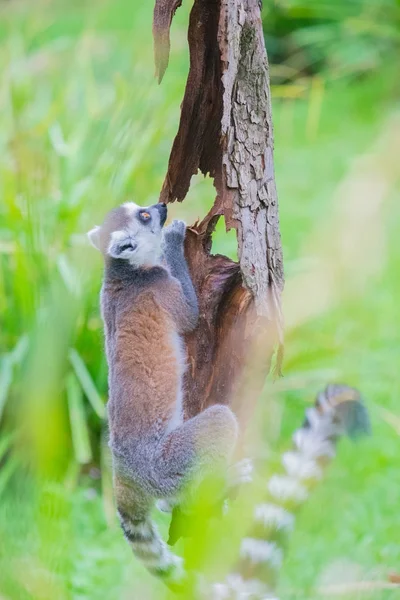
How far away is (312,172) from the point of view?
21.0 ft

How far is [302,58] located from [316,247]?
276 inches

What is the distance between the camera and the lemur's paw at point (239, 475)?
1860 millimetres

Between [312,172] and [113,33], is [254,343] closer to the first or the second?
[312,172]

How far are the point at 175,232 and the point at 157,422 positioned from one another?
452 mm

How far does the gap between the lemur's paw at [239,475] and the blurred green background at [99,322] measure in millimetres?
338

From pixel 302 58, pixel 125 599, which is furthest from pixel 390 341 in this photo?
pixel 302 58

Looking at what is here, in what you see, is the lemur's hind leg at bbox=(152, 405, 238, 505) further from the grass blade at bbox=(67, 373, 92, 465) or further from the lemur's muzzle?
the grass blade at bbox=(67, 373, 92, 465)

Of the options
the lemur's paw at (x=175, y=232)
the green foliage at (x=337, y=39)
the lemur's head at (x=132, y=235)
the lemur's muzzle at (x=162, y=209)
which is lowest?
the lemur's paw at (x=175, y=232)

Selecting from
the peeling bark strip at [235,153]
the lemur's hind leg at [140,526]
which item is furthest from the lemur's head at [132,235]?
the lemur's hind leg at [140,526]

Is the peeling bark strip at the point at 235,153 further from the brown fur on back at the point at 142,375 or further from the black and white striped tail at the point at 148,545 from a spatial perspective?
the black and white striped tail at the point at 148,545

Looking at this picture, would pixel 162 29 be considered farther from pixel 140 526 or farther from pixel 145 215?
pixel 140 526

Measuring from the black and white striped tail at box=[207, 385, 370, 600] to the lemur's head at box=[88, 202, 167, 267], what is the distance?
1.97ft

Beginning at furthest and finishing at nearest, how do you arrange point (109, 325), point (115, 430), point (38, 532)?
point (109, 325), point (115, 430), point (38, 532)

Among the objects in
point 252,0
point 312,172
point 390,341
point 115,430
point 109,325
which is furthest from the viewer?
point 312,172
